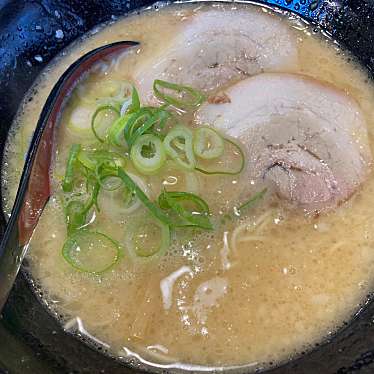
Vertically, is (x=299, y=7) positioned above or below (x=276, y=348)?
above

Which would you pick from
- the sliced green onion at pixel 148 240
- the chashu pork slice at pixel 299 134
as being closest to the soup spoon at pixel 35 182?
the sliced green onion at pixel 148 240

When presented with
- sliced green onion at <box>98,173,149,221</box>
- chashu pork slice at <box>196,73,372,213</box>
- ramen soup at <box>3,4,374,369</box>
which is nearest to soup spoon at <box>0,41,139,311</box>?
ramen soup at <box>3,4,374,369</box>

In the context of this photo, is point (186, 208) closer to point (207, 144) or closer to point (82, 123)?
point (207, 144)

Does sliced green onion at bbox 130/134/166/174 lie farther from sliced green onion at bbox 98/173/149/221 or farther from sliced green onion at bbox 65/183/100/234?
sliced green onion at bbox 65/183/100/234

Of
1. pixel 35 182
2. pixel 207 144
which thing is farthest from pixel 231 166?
pixel 35 182

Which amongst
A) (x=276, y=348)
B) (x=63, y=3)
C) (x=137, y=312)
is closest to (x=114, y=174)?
(x=137, y=312)

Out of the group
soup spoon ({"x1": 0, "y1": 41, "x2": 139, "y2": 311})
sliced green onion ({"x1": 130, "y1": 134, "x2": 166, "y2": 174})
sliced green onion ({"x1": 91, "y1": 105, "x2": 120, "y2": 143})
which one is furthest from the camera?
sliced green onion ({"x1": 91, "y1": 105, "x2": 120, "y2": 143})

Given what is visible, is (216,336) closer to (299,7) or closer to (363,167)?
(363,167)

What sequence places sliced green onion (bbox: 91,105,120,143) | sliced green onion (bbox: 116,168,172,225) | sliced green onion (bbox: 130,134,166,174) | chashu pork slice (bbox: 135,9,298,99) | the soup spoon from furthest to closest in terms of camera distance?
chashu pork slice (bbox: 135,9,298,99) → sliced green onion (bbox: 91,105,120,143) → sliced green onion (bbox: 130,134,166,174) → sliced green onion (bbox: 116,168,172,225) → the soup spoon
